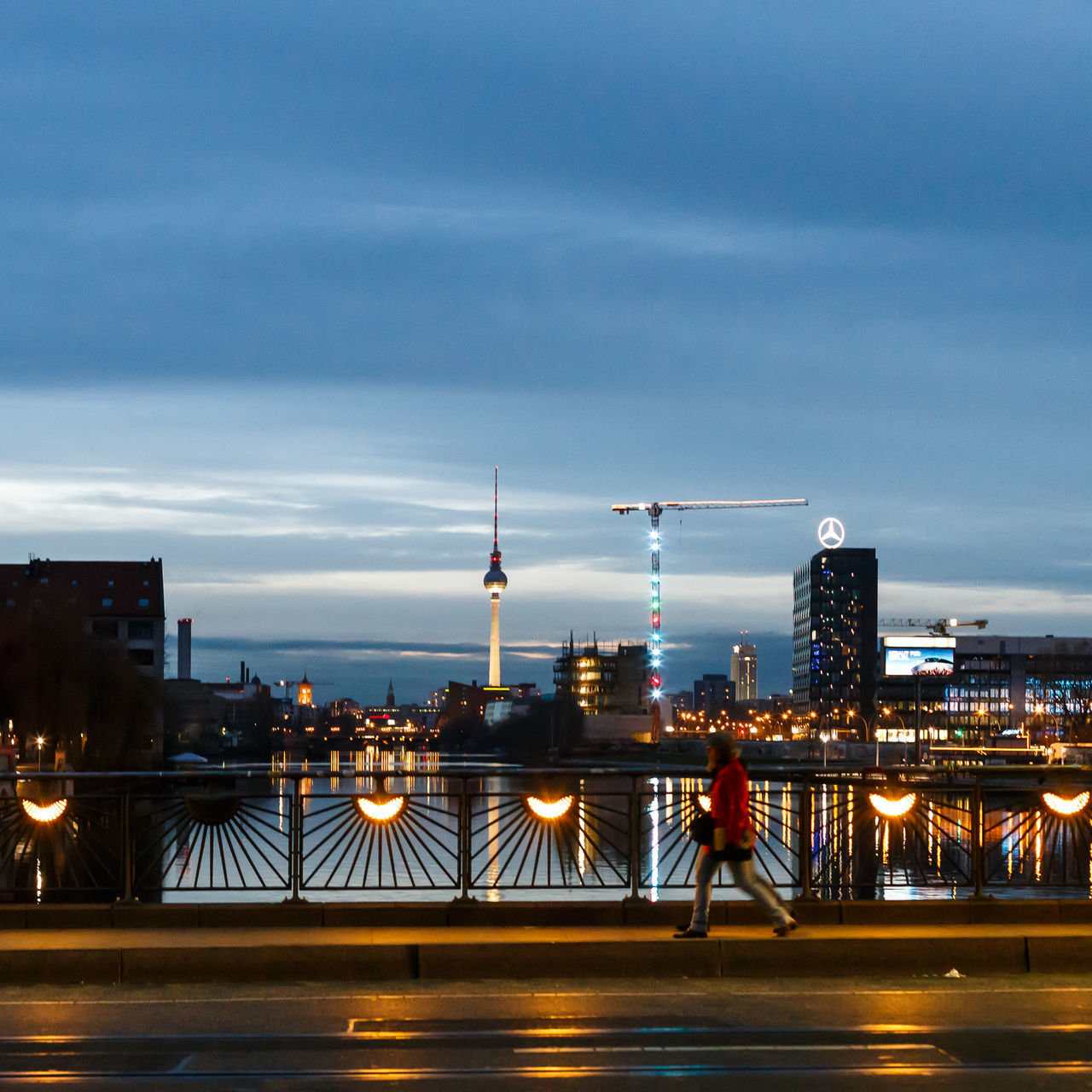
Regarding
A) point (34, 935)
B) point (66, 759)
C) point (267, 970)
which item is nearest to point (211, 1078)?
point (267, 970)

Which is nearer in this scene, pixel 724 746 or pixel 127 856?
pixel 724 746

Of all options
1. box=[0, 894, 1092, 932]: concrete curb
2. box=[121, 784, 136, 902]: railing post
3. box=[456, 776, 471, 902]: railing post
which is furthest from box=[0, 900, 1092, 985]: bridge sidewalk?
box=[456, 776, 471, 902]: railing post

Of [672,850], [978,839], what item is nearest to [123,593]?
[672,850]

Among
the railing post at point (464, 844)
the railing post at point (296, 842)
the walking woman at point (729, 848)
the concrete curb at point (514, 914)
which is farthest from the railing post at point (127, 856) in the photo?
the walking woman at point (729, 848)

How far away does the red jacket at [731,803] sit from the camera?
13148 mm

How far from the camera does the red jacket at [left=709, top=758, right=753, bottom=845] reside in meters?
13.1

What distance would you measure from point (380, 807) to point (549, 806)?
1.73 meters

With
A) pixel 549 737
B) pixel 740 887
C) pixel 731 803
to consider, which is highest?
pixel 731 803

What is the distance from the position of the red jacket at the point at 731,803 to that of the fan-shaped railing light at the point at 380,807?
3.32 meters

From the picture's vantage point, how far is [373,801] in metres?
14.9

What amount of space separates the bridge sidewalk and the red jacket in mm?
914

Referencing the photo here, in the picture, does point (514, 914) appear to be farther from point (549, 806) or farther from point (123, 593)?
point (123, 593)

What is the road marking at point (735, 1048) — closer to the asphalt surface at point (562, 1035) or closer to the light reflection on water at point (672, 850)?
the asphalt surface at point (562, 1035)

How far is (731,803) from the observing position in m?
13.2
